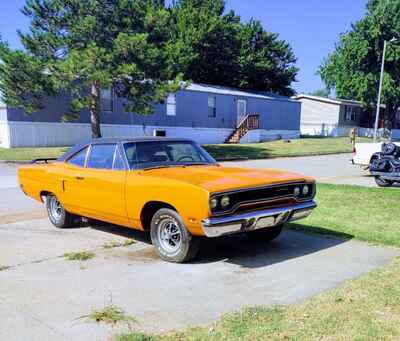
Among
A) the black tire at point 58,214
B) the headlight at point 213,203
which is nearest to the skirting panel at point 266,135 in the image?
the black tire at point 58,214

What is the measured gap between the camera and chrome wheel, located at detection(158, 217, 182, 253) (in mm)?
5367

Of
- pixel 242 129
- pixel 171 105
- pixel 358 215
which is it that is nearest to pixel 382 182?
pixel 358 215

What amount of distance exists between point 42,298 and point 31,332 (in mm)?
739

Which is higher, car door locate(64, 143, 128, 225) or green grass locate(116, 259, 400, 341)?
car door locate(64, 143, 128, 225)

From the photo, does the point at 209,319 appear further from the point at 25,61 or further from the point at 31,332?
the point at 25,61

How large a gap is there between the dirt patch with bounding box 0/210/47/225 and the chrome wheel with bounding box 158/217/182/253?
11.6ft

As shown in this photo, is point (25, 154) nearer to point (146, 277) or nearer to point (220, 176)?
point (220, 176)

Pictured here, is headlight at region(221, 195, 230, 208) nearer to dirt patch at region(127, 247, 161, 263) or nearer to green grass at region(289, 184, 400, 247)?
dirt patch at region(127, 247, 161, 263)

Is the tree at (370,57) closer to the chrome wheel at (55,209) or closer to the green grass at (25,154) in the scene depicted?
the green grass at (25,154)

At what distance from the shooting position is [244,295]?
435 cm

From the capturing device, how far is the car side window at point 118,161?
6.00 m

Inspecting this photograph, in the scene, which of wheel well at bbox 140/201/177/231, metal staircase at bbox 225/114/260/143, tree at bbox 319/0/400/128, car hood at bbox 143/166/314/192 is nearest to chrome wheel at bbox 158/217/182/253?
wheel well at bbox 140/201/177/231

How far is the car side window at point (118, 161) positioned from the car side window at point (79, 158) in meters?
0.82

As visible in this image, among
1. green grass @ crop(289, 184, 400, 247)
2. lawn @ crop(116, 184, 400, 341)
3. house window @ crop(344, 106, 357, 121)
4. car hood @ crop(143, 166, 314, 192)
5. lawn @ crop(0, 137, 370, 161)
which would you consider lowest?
lawn @ crop(0, 137, 370, 161)
